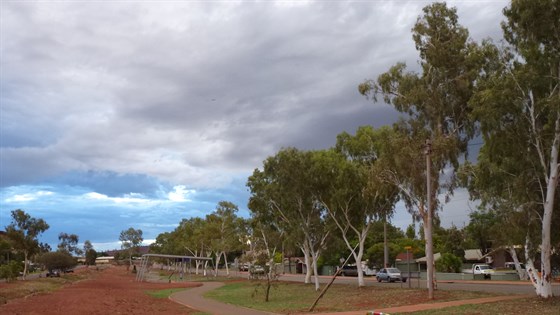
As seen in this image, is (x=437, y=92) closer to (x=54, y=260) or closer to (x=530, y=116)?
(x=530, y=116)

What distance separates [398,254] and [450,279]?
118ft

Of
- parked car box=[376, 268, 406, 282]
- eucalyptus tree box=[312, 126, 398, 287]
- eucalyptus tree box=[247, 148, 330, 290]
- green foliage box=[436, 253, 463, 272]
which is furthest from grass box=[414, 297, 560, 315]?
green foliage box=[436, 253, 463, 272]

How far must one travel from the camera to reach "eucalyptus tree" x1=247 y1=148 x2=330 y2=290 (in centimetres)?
4603

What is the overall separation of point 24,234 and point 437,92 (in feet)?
208

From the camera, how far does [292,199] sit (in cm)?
4884

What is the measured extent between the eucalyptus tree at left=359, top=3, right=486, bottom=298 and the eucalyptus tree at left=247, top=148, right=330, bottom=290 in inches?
441

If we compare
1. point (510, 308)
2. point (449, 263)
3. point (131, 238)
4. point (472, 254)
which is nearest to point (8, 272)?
point (449, 263)

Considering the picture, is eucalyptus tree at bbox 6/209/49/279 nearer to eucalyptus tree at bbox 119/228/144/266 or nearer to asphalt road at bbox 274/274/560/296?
asphalt road at bbox 274/274/560/296

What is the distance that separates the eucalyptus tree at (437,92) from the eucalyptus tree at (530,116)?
252 inches

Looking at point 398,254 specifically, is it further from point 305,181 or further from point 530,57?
point 530,57

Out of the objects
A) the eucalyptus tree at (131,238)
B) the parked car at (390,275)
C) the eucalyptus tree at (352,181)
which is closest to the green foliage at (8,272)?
the eucalyptus tree at (352,181)

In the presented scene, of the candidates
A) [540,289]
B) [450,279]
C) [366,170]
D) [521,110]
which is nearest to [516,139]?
[521,110]

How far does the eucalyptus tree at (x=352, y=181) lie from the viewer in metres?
43.7

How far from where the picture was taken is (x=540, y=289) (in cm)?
2666
